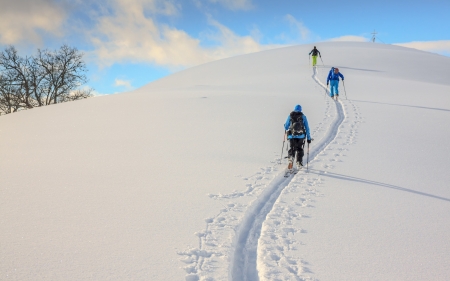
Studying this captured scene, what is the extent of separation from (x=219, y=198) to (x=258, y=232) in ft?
4.55

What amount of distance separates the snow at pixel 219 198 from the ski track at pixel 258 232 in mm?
24

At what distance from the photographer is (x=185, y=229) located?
5230 millimetres

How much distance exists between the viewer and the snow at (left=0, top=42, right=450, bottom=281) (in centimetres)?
436

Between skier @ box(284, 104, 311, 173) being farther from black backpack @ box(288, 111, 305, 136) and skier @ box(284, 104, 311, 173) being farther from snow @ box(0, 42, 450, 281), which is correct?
snow @ box(0, 42, 450, 281)

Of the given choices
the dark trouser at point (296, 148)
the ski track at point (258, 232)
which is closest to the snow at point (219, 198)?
the ski track at point (258, 232)

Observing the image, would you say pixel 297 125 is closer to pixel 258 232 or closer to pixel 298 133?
pixel 298 133

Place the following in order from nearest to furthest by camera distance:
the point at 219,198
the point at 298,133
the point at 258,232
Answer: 1. the point at 258,232
2. the point at 219,198
3. the point at 298,133

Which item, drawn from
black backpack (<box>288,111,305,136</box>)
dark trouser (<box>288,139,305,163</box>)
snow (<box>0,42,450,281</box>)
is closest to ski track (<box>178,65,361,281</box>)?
snow (<box>0,42,450,281</box>)

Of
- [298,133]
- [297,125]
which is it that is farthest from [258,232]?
[297,125]

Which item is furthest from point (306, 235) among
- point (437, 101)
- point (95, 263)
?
point (437, 101)

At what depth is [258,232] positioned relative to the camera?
5.31 meters

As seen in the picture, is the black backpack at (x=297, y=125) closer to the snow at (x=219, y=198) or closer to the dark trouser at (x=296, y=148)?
the dark trouser at (x=296, y=148)

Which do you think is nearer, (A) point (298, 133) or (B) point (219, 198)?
(B) point (219, 198)

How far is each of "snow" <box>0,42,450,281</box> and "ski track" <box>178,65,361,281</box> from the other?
0.9 inches
